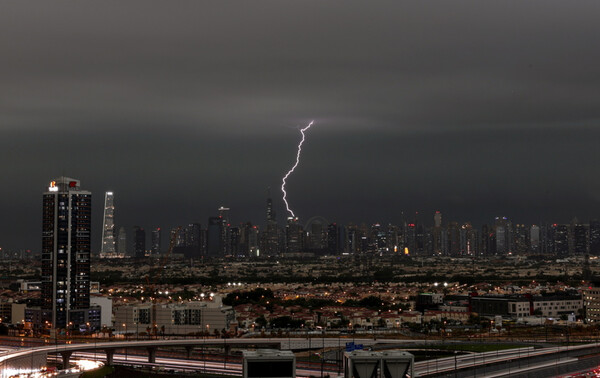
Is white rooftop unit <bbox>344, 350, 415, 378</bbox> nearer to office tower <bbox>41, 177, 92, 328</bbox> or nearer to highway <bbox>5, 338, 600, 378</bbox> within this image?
highway <bbox>5, 338, 600, 378</bbox>

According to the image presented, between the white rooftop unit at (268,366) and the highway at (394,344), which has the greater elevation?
the white rooftop unit at (268,366)

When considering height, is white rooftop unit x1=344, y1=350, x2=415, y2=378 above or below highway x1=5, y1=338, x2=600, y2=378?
above

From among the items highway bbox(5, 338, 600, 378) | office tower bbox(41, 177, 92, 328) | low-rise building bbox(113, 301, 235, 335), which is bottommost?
highway bbox(5, 338, 600, 378)

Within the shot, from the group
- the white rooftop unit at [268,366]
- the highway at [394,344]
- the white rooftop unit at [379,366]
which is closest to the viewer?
the white rooftop unit at [268,366]

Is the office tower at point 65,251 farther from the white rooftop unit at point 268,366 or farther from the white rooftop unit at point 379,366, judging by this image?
the white rooftop unit at point 379,366

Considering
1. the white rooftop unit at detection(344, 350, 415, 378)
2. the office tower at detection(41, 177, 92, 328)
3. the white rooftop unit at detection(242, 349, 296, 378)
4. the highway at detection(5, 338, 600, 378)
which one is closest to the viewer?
the white rooftop unit at detection(242, 349, 296, 378)

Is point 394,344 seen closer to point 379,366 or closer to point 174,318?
point 174,318

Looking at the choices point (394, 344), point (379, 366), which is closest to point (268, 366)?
Answer: point (379, 366)

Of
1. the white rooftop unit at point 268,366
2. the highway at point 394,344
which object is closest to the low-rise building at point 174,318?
the highway at point 394,344

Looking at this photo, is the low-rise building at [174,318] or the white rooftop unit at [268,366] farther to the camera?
the low-rise building at [174,318]

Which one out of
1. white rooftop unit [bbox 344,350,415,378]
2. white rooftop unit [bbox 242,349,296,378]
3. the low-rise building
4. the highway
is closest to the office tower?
the low-rise building
